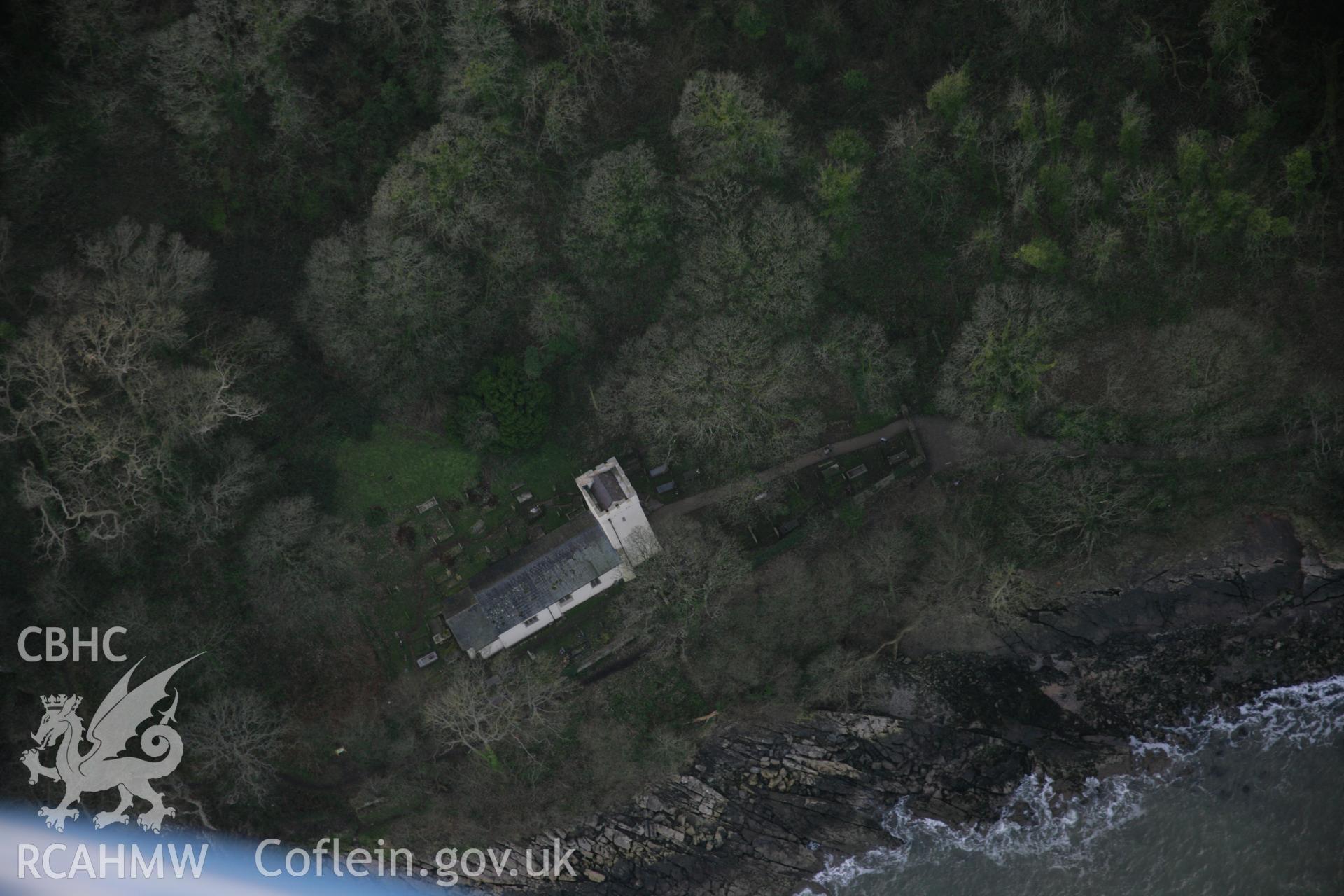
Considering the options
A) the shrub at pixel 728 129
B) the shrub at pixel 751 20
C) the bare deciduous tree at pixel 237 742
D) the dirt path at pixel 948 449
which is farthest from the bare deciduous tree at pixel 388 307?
the shrub at pixel 751 20

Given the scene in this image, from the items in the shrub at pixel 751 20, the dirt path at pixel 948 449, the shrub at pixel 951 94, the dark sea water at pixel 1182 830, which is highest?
the shrub at pixel 751 20

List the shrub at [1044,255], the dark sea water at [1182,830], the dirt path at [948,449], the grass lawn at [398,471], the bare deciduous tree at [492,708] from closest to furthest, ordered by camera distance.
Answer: the dark sea water at [1182,830] < the bare deciduous tree at [492,708] < the shrub at [1044,255] < the dirt path at [948,449] < the grass lawn at [398,471]

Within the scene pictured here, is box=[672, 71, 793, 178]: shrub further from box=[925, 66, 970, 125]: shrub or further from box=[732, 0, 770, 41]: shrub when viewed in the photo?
box=[925, 66, 970, 125]: shrub

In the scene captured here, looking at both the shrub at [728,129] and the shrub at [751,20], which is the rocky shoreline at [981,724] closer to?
the shrub at [728,129]

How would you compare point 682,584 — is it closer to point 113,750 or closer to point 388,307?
point 388,307

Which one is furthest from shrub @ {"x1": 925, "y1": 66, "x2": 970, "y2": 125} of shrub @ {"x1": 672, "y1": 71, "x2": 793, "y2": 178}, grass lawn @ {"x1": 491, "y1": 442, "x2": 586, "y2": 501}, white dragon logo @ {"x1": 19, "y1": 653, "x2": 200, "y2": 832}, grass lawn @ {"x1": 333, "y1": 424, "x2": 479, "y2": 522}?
white dragon logo @ {"x1": 19, "y1": 653, "x2": 200, "y2": 832}

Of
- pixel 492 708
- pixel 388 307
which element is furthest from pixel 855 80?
pixel 492 708
